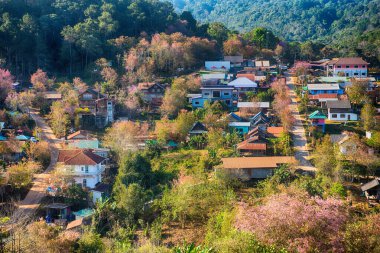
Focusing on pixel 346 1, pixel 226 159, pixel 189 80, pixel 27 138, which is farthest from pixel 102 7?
pixel 346 1

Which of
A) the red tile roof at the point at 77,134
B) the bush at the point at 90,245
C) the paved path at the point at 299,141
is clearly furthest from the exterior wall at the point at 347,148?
the red tile roof at the point at 77,134

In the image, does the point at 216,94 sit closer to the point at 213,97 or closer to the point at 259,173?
the point at 213,97

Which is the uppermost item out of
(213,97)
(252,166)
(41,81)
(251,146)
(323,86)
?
(41,81)

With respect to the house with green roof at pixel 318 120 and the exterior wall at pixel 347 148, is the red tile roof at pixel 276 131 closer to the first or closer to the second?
the house with green roof at pixel 318 120

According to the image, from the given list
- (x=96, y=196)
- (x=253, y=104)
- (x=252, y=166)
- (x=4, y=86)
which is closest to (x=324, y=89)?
(x=253, y=104)

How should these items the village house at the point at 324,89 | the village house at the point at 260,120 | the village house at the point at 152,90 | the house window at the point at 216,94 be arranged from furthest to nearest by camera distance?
the village house at the point at 152,90 → the village house at the point at 324,89 → the house window at the point at 216,94 → the village house at the point at 260,120

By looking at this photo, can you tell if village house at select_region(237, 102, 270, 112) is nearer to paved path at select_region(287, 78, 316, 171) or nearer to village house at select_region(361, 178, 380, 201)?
paved path at select_region(287, 78, 316, 171)
